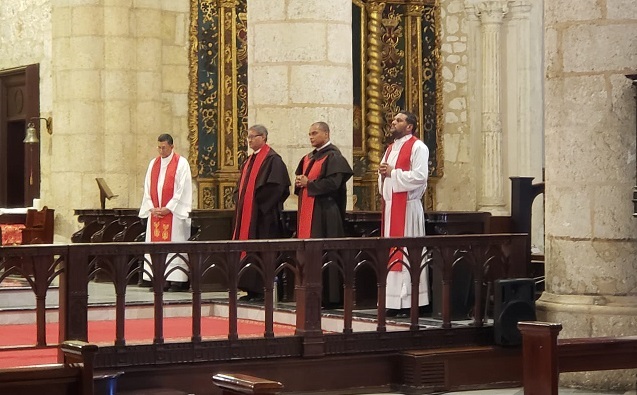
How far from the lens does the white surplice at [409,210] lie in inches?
415

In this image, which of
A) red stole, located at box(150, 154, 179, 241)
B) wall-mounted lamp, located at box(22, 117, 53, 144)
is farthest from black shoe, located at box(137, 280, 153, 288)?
wall-mounted lamp, located at box(22, 117, 53, 144)

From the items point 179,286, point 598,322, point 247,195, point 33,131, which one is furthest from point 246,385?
point 33,131

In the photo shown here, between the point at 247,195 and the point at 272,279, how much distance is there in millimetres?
2920

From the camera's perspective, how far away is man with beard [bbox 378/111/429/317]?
10.6m

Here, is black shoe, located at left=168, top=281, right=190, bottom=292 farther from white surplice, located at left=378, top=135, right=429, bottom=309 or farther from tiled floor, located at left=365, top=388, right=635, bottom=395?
tiled floor, located at left=365, top=388, right=635, bottom=395

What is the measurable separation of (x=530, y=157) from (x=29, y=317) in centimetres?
856

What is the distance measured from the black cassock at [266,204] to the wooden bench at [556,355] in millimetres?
5310

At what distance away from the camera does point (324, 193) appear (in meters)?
10.9

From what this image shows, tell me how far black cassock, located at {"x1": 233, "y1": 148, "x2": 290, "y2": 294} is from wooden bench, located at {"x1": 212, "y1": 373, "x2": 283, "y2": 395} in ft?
21.2

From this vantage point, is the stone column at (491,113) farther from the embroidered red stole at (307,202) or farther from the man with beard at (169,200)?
the embroidered red stole at (307,202)

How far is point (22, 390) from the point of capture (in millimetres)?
5258

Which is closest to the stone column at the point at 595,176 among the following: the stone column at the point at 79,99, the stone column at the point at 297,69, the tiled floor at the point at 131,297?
the tiled floor at the point at 131,297

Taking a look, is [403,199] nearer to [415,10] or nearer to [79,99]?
[79,99]

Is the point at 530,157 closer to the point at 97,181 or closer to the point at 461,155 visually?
the point at 461,155
